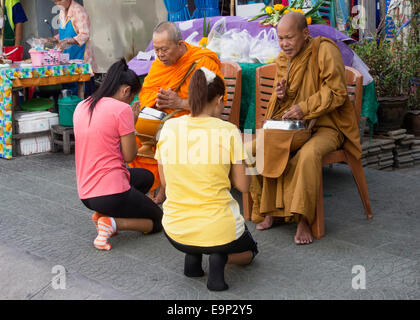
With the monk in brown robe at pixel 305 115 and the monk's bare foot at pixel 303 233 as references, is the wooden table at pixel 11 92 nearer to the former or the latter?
the monk in brown robe at pixel 305 115

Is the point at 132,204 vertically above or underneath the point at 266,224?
above

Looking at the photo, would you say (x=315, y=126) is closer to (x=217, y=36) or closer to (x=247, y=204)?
(x=247, y=204)

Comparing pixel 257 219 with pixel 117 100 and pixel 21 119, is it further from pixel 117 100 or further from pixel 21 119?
pixel 21 119

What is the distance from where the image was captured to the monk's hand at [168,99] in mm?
4613

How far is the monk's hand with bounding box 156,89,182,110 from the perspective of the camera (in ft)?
15.1

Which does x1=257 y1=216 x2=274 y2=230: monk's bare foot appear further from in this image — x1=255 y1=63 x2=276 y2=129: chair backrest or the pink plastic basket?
the pink plastic basket

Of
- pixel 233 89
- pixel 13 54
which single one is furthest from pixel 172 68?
pixel 13 54


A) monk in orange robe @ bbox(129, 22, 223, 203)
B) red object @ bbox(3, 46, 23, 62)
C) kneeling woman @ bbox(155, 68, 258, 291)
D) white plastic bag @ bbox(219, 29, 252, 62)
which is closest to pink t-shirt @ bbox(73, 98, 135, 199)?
kneeling woman @ bbox(155, 68, 258, 291)

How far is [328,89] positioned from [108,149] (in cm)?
161

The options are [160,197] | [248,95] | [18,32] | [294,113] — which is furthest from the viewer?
[18,32]

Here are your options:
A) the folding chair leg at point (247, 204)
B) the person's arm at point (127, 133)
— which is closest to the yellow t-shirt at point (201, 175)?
the person's arm at point (127, 133)

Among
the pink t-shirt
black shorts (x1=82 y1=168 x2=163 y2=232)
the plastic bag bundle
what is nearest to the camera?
the pink t-shirt

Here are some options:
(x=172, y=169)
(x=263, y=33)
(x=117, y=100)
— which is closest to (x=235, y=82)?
(x=263, y=33)

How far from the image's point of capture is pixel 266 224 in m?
4.24
